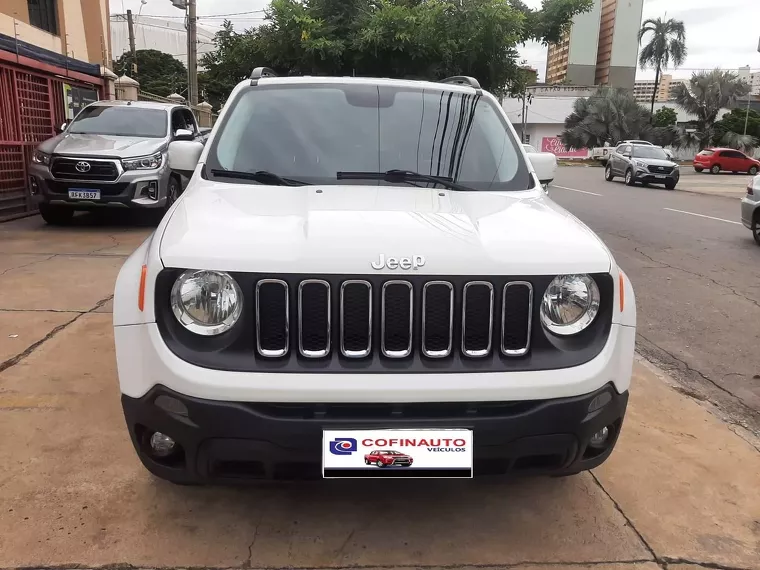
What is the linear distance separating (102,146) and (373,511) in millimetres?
8172

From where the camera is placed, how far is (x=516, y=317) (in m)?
2.33

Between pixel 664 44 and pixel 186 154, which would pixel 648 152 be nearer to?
pixel 186 154

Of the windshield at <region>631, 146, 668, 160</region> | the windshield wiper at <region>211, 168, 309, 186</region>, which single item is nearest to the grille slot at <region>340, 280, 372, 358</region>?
the windshield wiper at <region>211, 168, 309, 186</region>

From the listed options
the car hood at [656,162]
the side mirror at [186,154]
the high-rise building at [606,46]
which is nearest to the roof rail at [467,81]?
the side mirror at [186,154]

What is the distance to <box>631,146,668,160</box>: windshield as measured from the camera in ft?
80.6

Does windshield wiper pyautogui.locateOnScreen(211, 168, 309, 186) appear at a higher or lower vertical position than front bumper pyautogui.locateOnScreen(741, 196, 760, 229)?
higher

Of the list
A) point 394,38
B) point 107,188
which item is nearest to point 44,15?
point 107,188

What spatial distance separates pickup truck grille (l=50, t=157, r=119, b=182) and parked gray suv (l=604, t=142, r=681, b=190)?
A: 758 inches

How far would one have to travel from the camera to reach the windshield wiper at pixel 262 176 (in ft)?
10.2

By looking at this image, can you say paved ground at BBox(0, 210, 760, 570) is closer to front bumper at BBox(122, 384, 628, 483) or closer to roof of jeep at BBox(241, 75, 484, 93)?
front bumper at BBox(122, 384, 628, 483)

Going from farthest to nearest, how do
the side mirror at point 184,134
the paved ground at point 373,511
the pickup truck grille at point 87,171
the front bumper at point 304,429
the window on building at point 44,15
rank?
1. the window on building at point 44,15
2. the pickup truck grille at point 87,171
3. the side mirror at point 184,134
4. the paved ground at point 373,511
5. the front bumper at point 304,429

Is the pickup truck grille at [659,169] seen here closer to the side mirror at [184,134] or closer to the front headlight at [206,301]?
the side mirror at [184,134]

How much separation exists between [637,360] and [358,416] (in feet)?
10.7

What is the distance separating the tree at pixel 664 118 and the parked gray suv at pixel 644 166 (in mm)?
32728
